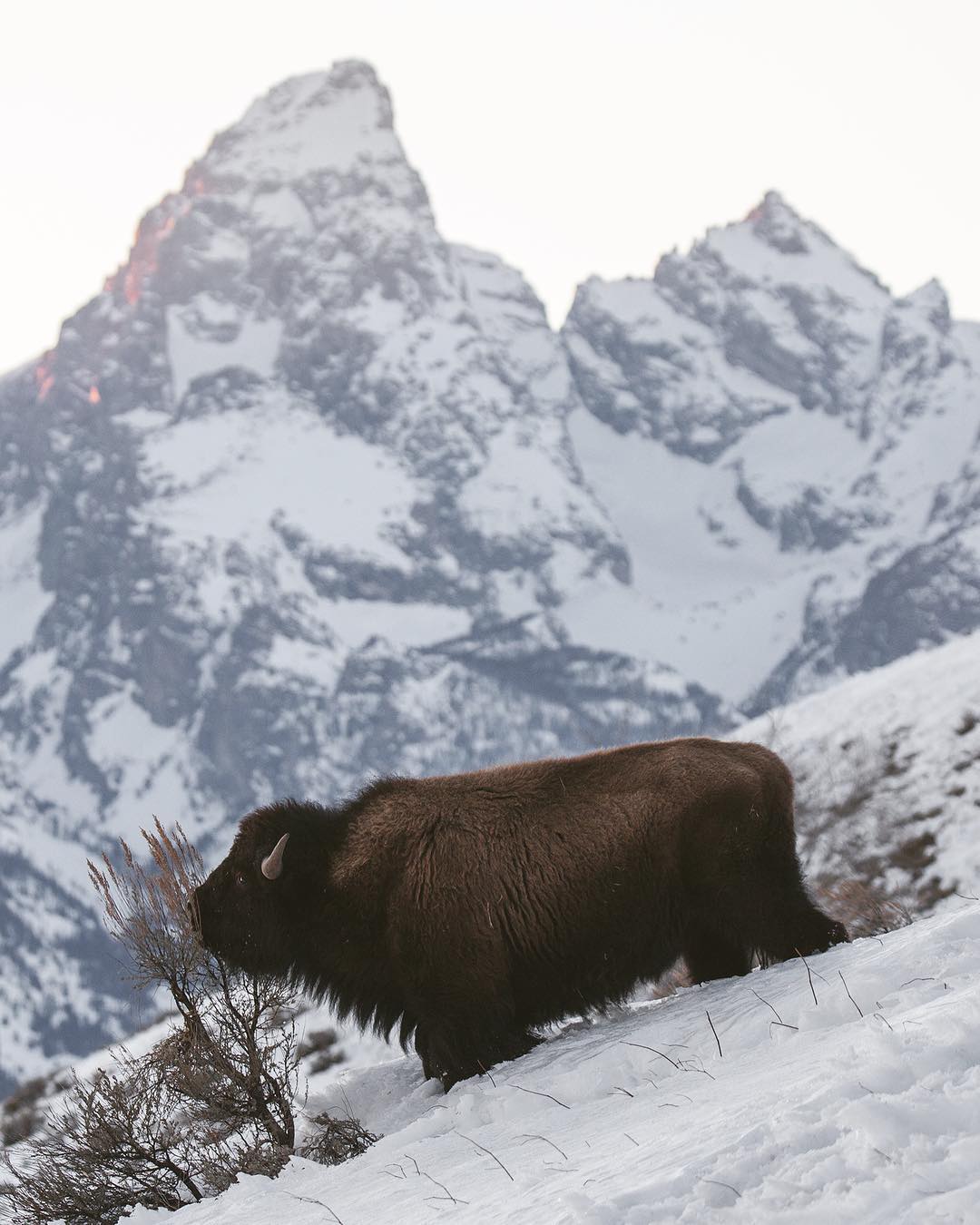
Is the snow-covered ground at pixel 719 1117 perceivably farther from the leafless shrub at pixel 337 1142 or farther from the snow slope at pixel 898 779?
the snow slope at pixel 898 779

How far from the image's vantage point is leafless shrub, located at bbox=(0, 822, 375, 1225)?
768cm

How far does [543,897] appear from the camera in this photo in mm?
7613

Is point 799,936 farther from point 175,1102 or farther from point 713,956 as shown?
point 175,1102

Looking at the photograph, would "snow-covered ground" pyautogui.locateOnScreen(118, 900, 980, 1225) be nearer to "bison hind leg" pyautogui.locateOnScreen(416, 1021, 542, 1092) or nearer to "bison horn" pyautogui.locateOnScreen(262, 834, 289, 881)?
"bison hind leg" pyautogui.locateOnScreen(416, 1021, 542, 1092)

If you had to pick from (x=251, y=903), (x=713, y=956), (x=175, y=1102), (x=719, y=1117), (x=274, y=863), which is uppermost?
(x=274, y=863)

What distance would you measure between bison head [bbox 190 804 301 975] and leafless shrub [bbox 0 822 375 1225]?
0.43 ft

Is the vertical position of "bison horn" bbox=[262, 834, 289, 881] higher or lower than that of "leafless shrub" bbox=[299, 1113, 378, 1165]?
higher

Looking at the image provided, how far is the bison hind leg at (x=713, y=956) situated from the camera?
7.77 metres

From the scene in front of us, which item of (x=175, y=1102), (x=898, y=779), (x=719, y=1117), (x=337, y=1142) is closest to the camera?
(x=719, y=1117)

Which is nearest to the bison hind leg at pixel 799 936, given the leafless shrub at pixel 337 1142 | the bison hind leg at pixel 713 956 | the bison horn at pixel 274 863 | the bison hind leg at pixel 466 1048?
the bison hind leg at pixel 713 956

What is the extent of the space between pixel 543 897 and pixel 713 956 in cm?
126

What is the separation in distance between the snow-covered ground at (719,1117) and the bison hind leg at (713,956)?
0.29 meters

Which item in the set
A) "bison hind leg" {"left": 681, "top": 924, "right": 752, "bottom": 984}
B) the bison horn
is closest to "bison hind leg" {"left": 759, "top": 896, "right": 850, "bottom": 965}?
"bison hind leg" {"left": 681, "top": 924, "right": 752, "bottom": 984}

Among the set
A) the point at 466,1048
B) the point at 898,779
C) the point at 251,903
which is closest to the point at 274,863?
the point at 251,903
